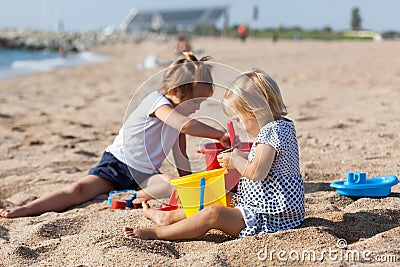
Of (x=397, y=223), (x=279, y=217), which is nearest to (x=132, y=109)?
(x=279, y=217)

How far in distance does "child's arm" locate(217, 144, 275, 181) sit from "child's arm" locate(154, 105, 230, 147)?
46 centimetres

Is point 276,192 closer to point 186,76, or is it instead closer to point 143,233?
point 143,233

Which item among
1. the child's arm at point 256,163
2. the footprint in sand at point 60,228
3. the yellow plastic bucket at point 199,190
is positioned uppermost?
the child's arm at point 256,163

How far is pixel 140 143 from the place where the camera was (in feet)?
11.8

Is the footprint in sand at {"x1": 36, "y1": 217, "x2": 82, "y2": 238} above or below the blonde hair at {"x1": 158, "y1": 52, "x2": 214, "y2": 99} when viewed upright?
below

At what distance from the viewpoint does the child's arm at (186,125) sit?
10.3 ft

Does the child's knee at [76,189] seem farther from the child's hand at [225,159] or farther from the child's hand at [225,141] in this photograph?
the child's hand at [225,159]

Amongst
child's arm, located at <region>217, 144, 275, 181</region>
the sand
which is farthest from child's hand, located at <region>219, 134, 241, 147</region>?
child's arm, located at <region>217, 144, 275, 181</region>

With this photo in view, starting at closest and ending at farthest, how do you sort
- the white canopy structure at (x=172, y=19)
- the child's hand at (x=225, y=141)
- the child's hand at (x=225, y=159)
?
the child's hand at (x=225, y=159) < the child's hand at (x=225, y=141) < the white canopy structure at (x=172, y=19)

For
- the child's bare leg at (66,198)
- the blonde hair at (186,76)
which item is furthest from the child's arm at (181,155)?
the child's bare leg at (66,198)

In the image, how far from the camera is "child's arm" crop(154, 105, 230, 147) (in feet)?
10.3

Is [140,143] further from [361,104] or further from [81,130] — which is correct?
[361,104]

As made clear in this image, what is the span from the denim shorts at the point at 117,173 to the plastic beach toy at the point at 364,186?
1258 millimetres

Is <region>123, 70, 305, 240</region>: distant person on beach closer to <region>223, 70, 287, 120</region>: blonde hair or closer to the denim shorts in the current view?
<region>223, 70, 287, 120</region>: blonde hair
